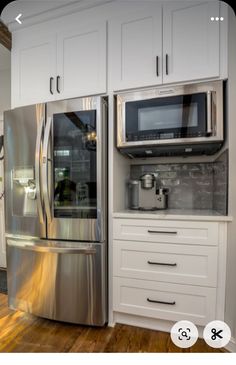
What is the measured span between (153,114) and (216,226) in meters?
0.81

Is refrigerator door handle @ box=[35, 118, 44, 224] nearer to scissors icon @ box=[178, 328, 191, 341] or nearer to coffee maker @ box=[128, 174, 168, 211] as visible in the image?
coffee maker @ box=[128, 174, 168, 211]

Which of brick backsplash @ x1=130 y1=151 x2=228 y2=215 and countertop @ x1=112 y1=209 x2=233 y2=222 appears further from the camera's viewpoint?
brick backsplash @ x1=130 y1=151 x2=228 y2=215

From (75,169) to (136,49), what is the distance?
0.91 m

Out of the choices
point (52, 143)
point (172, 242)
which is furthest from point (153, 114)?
point (172, 242)

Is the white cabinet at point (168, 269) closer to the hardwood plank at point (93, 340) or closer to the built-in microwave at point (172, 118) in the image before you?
the hardwood plank at point (93, 340)

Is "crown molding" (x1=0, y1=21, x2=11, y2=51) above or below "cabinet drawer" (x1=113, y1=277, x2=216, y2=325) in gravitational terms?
above

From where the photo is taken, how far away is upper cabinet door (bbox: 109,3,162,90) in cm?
141

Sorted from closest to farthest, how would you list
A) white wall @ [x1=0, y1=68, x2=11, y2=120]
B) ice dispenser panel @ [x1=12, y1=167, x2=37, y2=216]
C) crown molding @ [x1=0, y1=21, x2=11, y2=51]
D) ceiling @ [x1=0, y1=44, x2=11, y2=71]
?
ice dispenser panel @ [x1=12, y1=167, x2=37, y2=216]
crown molding @ [x1=0, y1=21, x2=11, y2=51]
ceiling @ [x1=0, y1=44, x2=11, y2=71]
white wall @ [x1=0, y1=68, x2=11, y2=120]

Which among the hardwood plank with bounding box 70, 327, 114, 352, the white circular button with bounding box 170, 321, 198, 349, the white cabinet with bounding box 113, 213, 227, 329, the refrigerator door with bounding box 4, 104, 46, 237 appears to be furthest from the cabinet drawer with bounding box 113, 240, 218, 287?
the refrigerator door with bounding box 4, 104, 46, 237

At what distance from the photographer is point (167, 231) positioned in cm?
137

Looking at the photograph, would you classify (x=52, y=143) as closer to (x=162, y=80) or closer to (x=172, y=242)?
(x=162, y=80)

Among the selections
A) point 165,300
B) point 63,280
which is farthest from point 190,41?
point 63,280

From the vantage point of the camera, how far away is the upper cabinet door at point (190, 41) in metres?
1.30

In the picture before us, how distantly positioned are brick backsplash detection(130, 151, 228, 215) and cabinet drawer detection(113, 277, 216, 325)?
2.11 ft
